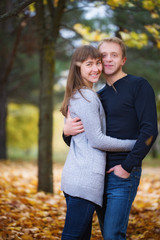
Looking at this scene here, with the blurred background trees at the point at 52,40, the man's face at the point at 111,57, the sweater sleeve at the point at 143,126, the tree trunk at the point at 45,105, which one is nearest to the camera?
the sweater sleeve at the point at 143,126

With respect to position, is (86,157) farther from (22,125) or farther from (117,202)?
(22,125)

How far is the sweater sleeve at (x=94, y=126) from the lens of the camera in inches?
83.3

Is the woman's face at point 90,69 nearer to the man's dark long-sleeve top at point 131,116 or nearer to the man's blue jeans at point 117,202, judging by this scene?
the man's dark long-sleeve top at point 131,116

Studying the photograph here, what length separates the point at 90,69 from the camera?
2270 mm

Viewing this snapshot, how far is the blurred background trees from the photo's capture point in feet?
15.7

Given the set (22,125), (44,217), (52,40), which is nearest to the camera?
(44,217)

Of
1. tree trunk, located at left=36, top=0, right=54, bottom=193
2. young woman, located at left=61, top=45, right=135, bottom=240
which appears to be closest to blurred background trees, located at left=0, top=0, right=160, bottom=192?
tree trunk, located at left=36, top=0, right=54, bottom=193

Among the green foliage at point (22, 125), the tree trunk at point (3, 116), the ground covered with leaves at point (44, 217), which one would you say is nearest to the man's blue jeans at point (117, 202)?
Result: the ground covered with leaves at point (44, 217)

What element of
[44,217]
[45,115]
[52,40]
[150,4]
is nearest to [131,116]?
→ [44,217]

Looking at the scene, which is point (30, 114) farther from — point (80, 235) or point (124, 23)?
point (80, 235)

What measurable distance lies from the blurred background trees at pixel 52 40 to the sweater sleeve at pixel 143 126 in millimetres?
1292

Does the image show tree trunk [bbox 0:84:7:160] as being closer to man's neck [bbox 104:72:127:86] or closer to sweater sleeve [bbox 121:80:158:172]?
man's neck [bbox 104:72:127:86]

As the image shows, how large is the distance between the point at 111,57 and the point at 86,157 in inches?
33.6

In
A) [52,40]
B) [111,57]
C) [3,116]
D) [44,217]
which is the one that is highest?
[52,40]
